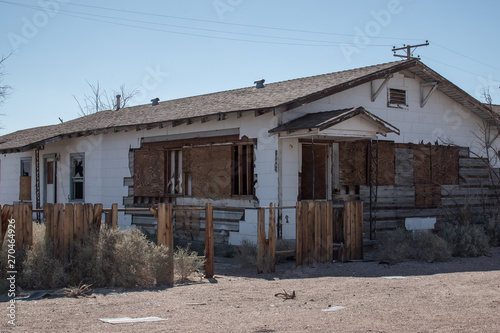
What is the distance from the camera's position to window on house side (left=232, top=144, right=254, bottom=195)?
12.9 metres

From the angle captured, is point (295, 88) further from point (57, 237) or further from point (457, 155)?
point (57, 237)

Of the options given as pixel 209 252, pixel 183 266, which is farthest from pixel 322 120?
pixel 183 266

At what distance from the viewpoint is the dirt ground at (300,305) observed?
5.97 meters

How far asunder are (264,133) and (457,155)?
6210 mm

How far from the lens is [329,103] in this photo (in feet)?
43.8

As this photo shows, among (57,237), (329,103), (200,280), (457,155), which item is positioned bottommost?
(200,280)

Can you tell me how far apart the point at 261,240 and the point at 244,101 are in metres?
4.47

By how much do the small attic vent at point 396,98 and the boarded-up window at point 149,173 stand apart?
20.1 feet

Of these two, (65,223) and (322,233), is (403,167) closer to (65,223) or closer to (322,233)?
(322,233)

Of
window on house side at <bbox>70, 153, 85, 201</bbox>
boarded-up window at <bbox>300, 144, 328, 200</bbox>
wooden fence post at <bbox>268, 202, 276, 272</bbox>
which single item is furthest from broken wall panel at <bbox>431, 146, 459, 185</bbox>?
window on house side at <bbox>70, 153, 85, 201</bbox>

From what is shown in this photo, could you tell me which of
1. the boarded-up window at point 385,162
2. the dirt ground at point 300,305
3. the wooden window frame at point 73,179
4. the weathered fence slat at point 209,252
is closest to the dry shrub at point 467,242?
the dirt ground at point 300,305

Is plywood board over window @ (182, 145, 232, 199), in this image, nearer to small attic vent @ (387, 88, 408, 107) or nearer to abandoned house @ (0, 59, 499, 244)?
abandoned house @ (0, 59, 499, 244)

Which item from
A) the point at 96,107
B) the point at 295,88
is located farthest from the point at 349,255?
the point at 96,107

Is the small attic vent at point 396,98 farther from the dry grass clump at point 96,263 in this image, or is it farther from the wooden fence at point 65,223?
the dry grass clump at point 96,263
